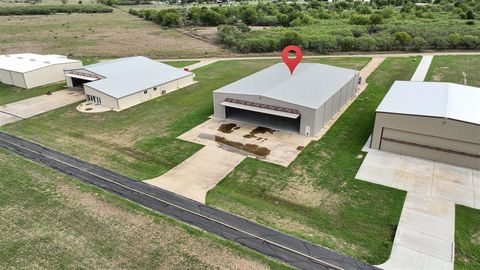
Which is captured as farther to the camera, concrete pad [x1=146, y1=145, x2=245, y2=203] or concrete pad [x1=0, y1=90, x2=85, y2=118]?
concrete pad [x1=0, y1=90, x2=85, y2=118]

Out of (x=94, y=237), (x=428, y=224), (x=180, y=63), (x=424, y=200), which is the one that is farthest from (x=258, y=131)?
(x=180, y=63)

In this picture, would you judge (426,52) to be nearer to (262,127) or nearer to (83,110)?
(262,127)

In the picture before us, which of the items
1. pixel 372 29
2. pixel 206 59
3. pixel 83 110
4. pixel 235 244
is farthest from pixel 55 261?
pixel 372 29

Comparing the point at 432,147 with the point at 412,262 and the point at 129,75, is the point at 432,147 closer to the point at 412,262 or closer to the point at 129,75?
the point at 412,262

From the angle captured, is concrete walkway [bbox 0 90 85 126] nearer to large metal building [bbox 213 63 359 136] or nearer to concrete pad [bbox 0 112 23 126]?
concrete pad [bbox 0 112 23 126]

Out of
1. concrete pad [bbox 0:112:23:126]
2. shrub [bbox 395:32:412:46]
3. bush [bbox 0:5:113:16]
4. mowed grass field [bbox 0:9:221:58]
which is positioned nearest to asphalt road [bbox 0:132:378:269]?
concrete pad [bbox 0:112:23:126]

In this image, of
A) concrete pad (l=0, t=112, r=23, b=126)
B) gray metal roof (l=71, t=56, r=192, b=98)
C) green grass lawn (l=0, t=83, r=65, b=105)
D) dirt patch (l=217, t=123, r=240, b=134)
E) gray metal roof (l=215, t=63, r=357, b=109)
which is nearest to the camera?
gray metal roof (l=215, t=63, r=357, b=109)
